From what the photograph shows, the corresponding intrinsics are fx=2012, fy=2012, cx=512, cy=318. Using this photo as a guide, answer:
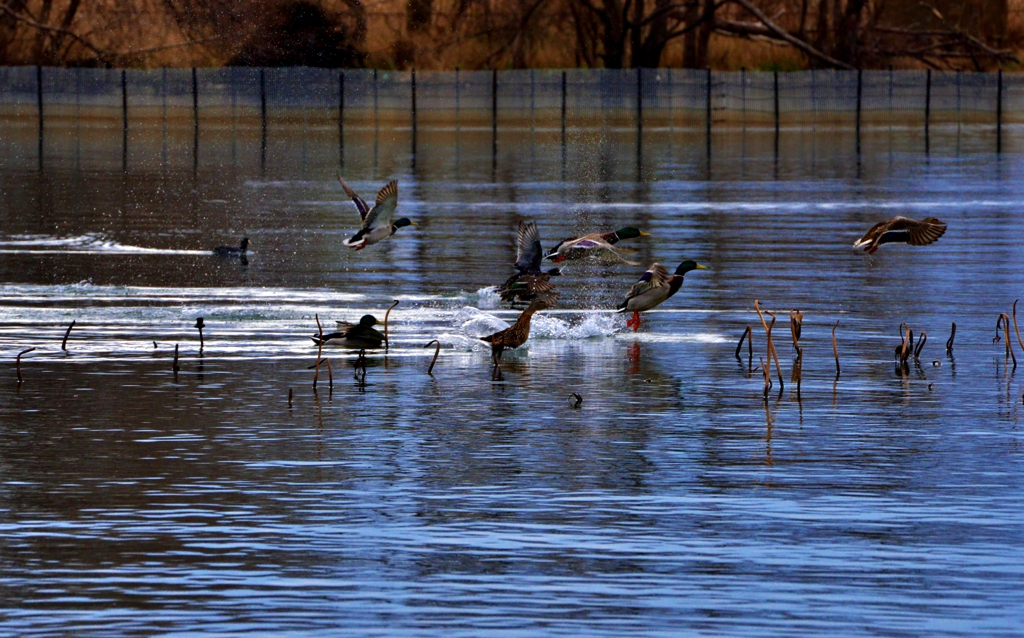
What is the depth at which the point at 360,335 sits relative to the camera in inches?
604

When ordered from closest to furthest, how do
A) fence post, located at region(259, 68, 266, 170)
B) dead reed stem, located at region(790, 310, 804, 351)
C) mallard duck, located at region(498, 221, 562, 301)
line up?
dead reed stem, located at region(790, 310, 804, 351), mallard duck, located at region(498, 221, 562, 301), fence post, located at region(259, 68, 266, 170)

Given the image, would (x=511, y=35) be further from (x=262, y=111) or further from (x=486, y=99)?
(x=262, y=111)

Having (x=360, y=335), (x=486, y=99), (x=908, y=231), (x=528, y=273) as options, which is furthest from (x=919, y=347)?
(x=486, y=99)

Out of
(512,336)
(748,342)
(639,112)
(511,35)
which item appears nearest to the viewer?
(512,336)

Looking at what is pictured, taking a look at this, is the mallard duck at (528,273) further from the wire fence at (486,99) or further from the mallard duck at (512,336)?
the wire fence at (486,99)

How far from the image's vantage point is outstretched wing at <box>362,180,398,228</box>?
18281mm

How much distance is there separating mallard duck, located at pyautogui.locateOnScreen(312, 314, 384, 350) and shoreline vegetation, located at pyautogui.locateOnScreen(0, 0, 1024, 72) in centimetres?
6403

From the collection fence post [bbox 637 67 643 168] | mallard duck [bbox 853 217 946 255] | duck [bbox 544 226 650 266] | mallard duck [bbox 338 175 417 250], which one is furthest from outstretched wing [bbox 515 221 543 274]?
fence post [bbox 637 67 643 168]

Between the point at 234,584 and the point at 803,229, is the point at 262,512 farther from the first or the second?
the point at 803,229

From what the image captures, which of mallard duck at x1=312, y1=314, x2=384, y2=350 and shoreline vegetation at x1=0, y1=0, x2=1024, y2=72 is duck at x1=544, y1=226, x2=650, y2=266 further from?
shoreline vegetation at x1=0, y1=0, x2=1024, y2=72

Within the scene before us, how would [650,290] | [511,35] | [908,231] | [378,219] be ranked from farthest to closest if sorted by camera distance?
1. [511,35]
2. [378,219]
3. [650,290]
4. [908,231]

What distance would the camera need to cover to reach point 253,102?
78688mm

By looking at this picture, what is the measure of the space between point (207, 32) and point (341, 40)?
8.05m

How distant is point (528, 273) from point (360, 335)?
10.2ft
